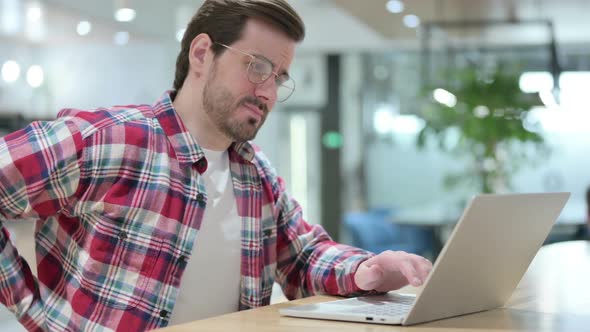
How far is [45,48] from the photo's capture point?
4.06 m

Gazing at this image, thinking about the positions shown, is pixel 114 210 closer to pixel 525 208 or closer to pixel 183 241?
pixel 183 241

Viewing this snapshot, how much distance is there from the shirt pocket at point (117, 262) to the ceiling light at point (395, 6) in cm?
610

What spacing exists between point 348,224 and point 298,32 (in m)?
5.99

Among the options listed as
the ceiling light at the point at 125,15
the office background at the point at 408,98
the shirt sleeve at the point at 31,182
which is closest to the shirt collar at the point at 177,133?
the shirt sleeve at the point at 31,182

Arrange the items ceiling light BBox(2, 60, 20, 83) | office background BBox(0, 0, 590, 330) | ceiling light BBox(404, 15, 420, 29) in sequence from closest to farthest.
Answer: ceiling light BBox(2, 60, 20, 83), office background BBox(0, 0, 590, 330), ceiling light BBox(404, 15, 420, 29)

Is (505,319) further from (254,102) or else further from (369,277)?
(254,102)

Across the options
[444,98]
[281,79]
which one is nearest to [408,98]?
[444,98]

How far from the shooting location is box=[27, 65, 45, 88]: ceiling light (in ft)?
13.0

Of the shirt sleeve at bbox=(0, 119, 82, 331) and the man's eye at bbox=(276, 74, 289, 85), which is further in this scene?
the man's eye at bbox=(276, 74, 289, 85)

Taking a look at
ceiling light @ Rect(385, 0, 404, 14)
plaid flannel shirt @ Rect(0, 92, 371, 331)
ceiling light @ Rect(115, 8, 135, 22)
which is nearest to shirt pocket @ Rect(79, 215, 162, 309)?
plaid flannel shirt @ Rect(0, 92, 371, 331)

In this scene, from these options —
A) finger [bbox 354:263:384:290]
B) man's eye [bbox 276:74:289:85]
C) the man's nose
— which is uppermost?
man's eye [bbox 276:74:289:85]

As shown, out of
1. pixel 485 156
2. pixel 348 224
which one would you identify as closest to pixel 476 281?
pixel 485 156

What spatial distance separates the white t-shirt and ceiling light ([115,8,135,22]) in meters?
3.06

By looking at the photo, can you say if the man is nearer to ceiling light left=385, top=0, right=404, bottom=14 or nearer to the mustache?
the mustache
